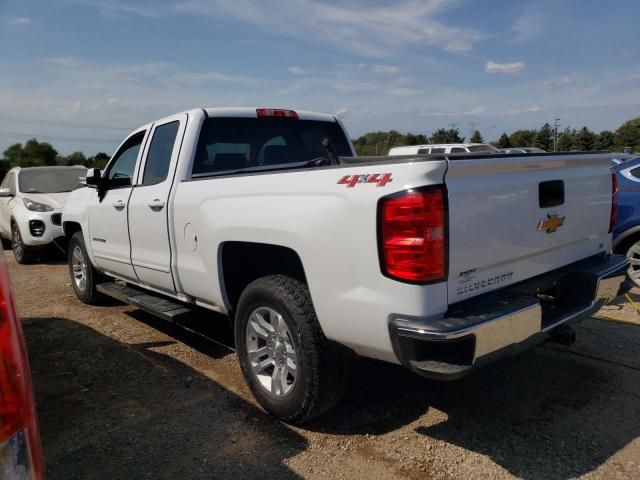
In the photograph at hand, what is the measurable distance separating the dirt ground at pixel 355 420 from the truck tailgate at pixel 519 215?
36.3 inches

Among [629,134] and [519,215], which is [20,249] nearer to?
[519,215]

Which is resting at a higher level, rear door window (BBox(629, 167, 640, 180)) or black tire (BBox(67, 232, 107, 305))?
rear door window (BBox(629, 167, 640, 180))

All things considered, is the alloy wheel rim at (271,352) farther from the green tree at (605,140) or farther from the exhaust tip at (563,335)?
the green tree at (605,140)

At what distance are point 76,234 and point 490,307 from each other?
496cm

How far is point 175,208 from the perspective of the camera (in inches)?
150

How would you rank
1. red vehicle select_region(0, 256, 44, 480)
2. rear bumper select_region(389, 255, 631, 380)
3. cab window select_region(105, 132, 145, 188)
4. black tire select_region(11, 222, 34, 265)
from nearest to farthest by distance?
red vehicle select_region(0, 256, 44, 480)
rear bumper select_region(389, 255, 631, 380)
cab window select_region(105, 132, 145, 188)
black tire select_region(11, 222, 34, 265)

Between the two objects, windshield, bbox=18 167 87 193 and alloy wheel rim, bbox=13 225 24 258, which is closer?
alloy wheel rim, bbox=13 225 24 258

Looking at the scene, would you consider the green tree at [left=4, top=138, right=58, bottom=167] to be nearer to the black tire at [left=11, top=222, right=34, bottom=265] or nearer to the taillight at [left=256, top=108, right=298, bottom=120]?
the black tire at [left=11, top=222, right=34, bottom=265]

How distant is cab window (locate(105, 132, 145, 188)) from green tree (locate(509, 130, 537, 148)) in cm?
7092

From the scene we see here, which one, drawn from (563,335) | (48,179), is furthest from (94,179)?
(48,179)

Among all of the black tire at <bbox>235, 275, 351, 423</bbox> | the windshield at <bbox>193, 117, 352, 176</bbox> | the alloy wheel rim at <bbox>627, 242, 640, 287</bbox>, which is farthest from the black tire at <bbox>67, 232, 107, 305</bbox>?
the alloy wheel rim at <bbox>627, 242, 640, 287</bbox>

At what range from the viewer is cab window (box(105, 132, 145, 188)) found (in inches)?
190

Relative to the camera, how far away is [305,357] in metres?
2.87

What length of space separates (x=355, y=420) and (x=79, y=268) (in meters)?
4.31
